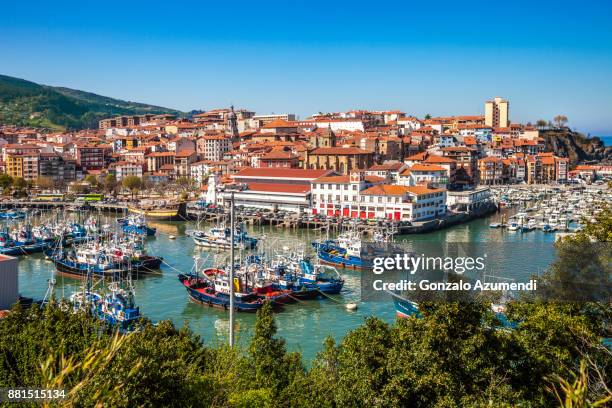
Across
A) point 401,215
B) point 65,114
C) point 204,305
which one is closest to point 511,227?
point 401,215

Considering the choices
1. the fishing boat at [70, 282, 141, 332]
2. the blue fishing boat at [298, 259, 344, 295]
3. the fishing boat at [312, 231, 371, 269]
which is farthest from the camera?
the fishing boat at [312, 231, 371, 269]

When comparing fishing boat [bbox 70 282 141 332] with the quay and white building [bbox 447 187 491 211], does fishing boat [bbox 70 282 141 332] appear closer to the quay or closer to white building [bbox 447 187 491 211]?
the quay

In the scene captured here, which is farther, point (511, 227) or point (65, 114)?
point (65, 114)

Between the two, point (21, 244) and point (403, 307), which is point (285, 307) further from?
point (21, 244)

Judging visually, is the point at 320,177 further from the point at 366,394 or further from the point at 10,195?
the point at 366,394

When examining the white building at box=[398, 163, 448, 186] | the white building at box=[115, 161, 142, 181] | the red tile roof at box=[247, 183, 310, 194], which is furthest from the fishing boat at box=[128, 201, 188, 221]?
the white building at box=[115, 161, 142, 181]
